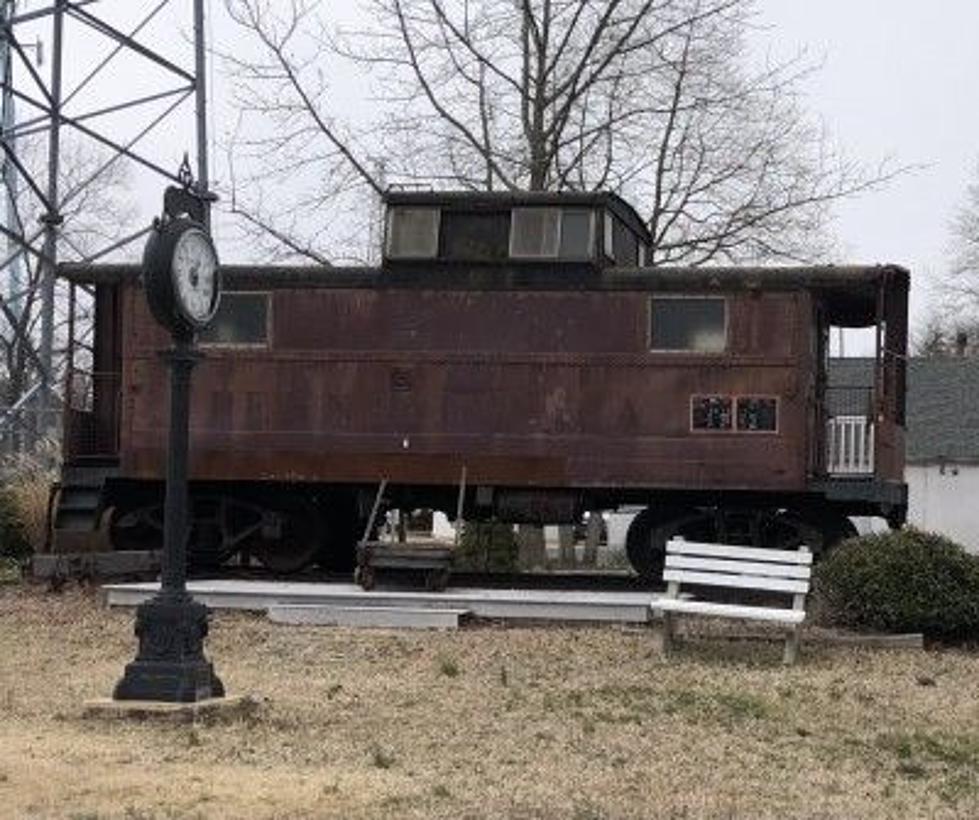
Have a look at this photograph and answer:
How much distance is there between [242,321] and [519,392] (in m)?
2.95

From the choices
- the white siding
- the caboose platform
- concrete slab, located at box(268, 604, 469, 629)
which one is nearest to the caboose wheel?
the caboose platform

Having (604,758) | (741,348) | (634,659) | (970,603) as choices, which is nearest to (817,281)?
(741,348)

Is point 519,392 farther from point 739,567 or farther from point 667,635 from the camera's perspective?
point 667,635

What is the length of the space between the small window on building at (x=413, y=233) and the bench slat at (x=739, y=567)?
515 cm

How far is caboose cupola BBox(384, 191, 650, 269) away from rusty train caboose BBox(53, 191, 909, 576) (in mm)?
22

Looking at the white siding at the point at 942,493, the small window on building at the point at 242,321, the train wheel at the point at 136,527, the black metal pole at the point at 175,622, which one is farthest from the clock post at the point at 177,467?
the white siding at the point at 942,493

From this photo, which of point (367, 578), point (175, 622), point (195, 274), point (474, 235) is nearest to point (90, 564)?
point (367, 578)

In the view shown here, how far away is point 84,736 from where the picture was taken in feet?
28.6

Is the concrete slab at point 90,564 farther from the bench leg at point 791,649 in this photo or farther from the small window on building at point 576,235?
the bench leg at point 791,649

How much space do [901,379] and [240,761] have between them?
35.4 feet

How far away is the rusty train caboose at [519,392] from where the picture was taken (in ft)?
52.6

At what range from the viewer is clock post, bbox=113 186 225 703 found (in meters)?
Answer: 9.41

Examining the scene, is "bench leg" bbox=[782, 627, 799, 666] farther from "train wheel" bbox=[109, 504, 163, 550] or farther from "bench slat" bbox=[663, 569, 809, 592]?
"train wheel" bbox=[109, 504, 163, 550]

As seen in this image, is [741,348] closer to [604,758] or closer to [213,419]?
[213,419]
